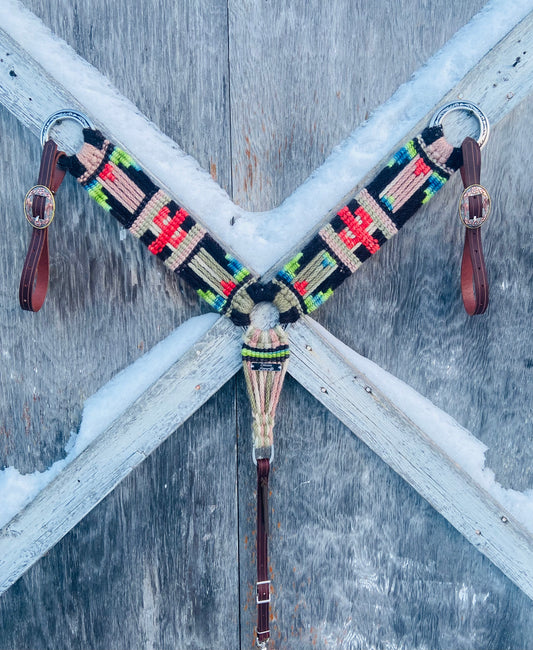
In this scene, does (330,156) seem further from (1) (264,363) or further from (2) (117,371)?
(2) (117,371)

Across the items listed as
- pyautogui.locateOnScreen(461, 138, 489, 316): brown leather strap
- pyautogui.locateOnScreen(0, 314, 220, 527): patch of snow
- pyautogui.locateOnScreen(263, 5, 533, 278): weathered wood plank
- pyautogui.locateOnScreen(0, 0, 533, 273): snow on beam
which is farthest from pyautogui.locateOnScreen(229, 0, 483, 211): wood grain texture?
pyautogui.locateOnScreen(0, 314, 220, 527): patch of snow

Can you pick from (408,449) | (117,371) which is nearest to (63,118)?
(117,371)

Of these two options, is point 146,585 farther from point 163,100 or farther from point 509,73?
point 509,73

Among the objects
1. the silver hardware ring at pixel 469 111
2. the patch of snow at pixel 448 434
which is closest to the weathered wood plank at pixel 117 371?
the patch of snow at pixel 448 434

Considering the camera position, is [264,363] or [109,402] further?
[109,402]

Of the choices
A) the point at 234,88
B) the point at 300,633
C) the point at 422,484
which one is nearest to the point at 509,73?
the point at 234,88

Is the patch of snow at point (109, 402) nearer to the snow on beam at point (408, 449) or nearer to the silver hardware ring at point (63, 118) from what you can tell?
the snow on beam at point (408, 449)

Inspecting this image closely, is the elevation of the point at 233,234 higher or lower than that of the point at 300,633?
higher
